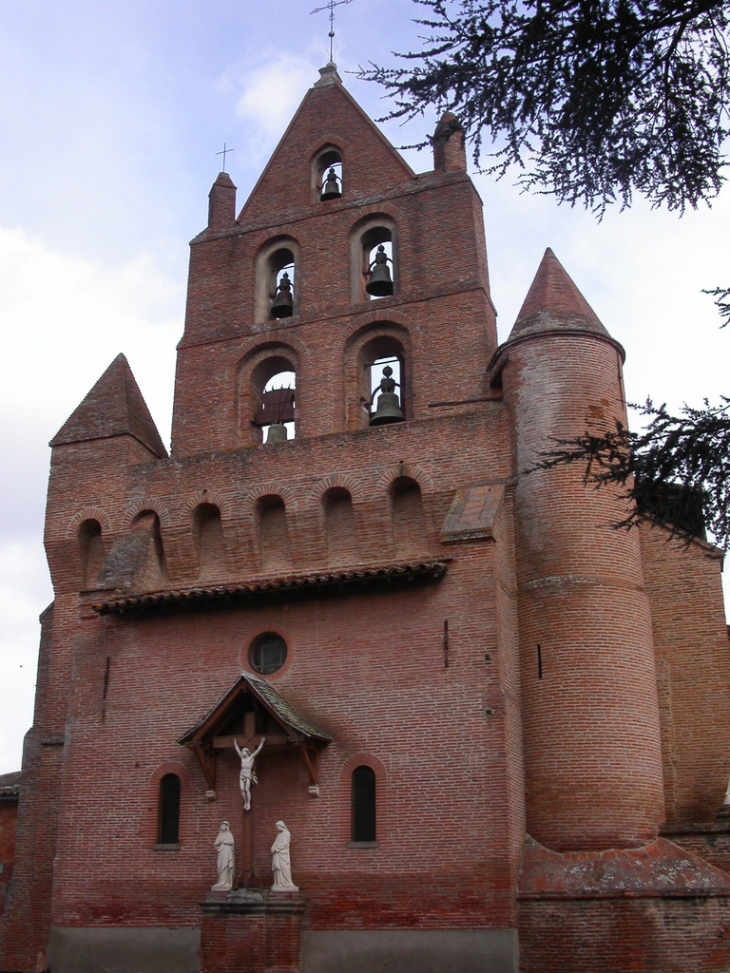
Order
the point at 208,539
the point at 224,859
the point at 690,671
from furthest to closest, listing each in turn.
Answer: the point at 208,539 → the point at 690,671 → the point at 224,859

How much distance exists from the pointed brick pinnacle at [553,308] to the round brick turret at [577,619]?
39 millimetres

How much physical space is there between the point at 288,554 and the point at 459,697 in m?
4.56

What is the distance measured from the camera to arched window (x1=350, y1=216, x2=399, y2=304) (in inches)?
875

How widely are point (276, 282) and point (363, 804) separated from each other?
1179 centimetres

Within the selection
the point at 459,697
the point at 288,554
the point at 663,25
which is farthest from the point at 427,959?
the point at 663,25

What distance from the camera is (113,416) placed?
21797 mm

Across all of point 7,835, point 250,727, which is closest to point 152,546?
point 250,727

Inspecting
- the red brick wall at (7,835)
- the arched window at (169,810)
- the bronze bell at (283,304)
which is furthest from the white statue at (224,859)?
the bronze bell at (283,304)

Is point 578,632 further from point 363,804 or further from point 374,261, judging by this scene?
point 374,261

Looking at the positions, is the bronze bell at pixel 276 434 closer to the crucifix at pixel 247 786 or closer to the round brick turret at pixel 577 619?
the round brick turret at pixel 577 619

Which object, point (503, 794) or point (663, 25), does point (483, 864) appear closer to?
point (503, 794)

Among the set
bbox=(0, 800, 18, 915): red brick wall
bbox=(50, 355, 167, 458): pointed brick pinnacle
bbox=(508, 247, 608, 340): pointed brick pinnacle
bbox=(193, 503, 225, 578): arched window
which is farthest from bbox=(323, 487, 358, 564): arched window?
bbox=(0, 800, 18, 915): red brick wall

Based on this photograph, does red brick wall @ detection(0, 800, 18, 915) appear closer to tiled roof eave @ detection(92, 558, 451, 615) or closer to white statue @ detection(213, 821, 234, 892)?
tiled roof eave @ detection(92, 558, 451, 615)

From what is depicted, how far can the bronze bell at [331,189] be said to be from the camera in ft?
78.5
